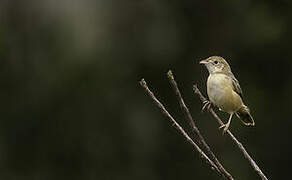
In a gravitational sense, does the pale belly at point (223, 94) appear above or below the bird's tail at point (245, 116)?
above

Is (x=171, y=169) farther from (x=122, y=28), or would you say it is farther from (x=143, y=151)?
(x=122, y=28)

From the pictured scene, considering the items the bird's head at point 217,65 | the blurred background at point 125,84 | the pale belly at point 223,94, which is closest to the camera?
the pale belly at point 223,94

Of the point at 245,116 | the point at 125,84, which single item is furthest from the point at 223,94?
the point at 125,84

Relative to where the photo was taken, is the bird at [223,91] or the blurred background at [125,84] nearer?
the bird at [223,91]

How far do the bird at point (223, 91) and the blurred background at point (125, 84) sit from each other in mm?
2735

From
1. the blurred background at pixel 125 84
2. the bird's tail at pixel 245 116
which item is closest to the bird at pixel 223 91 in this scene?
the bird's tail at pixel 245 116

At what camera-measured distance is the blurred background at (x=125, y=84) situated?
25.7 feet

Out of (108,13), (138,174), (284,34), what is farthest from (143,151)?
(284,34)

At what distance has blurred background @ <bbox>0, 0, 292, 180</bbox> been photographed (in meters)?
7.84

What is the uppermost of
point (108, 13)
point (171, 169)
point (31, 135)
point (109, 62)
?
point (108, 13)

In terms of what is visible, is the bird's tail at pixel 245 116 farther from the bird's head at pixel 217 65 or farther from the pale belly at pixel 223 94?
the bird's head at pixel 217 65

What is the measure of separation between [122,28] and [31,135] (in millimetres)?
1593

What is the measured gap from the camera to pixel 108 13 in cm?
799

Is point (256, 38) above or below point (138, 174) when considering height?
above
